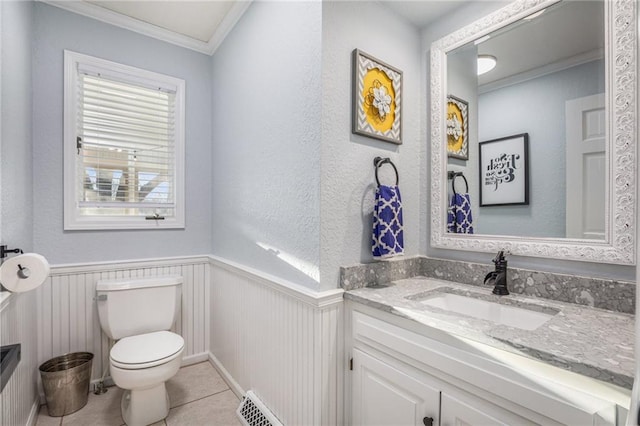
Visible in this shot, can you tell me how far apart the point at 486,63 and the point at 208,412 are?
2.49 metres

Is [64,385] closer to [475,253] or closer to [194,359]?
[194,359]

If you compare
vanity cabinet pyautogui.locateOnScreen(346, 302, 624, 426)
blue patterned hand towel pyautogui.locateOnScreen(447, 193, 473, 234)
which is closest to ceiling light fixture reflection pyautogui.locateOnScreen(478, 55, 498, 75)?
blue patterned hand towel pyautogui.locateOnScreen(447, 193, 473, 234)

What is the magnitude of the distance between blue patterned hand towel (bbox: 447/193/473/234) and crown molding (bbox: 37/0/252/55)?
1.72 meters

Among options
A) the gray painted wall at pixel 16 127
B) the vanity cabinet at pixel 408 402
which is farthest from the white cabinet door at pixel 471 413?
the gray painted wall at pixel 16 127

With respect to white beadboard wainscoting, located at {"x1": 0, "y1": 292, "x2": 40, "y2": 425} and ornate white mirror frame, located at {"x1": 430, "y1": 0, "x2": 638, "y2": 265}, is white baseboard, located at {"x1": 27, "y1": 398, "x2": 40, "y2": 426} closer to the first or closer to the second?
white beadboard wainscoting, located at {"x1": 0, "y1": 292, "x2": 40, "y2": 425}

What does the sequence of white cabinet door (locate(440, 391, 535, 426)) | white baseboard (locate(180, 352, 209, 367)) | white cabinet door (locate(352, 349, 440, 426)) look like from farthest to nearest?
white baseboard (locate(180, 352, 209, 367)) < white cabinet door (locate(352, 349, 440, 426)) < white cabinet door (locate(440, 391, 535, 426))

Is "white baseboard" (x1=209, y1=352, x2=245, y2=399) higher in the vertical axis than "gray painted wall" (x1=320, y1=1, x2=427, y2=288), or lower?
lower

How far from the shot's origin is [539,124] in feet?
4.30

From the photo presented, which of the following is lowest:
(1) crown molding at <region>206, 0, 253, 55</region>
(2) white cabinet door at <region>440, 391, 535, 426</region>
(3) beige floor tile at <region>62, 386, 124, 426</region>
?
(3) beige floor tile at <region>62, 386, 124, 426</region>

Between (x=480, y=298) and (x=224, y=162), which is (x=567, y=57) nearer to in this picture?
(x=480, y=298)

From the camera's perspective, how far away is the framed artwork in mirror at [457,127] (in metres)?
1.58

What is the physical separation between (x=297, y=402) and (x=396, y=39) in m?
1.93

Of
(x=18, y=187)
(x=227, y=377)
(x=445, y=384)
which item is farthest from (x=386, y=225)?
(x=18, y=187)

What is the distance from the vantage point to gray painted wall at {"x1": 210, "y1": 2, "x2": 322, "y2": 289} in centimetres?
138
